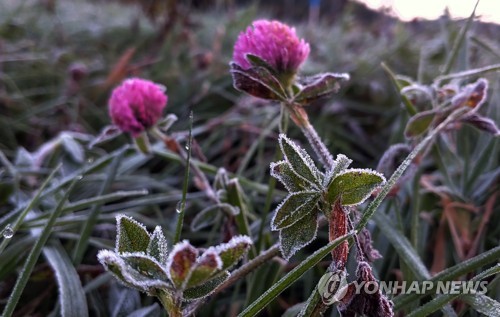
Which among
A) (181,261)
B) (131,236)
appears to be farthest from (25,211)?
(181,261)

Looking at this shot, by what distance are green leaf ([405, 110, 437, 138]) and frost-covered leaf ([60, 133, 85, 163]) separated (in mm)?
638

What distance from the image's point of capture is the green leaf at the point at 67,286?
61 cm

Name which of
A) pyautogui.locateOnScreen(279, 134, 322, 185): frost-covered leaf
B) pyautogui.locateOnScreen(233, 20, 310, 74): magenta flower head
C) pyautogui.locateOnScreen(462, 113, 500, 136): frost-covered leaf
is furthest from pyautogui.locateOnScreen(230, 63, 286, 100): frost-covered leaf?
pyautogui.locateOnScreen(462, 113, 500, 136): frost-covered leaf

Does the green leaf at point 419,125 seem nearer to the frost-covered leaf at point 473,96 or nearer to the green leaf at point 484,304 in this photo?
the frost-covered leaf at point 473,96

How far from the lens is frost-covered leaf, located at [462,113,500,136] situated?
67cm

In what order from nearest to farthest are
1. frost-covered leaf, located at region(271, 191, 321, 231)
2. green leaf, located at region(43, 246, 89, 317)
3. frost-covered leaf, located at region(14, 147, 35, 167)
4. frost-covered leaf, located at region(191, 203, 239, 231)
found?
frost-covered leaf, located at region(271, 191, 321, 231), green leaf, located at region(43, 246, 89, 317), frost-covered leaf, located at region(191, 203, 239, 231), frost-covered leaf, located at region(14, 147, 35, 167)

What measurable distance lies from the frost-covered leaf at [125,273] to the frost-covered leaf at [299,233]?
125 millimetres

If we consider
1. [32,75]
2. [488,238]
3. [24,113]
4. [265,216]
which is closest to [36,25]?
[32,75]

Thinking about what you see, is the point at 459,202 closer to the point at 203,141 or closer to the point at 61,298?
the point at 61,298

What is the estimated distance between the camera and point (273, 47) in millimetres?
625

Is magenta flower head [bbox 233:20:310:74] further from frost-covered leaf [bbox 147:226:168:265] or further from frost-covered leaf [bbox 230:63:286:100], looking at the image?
frost-covered leaf [bbox 147:226:168:265]

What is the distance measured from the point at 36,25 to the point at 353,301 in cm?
205

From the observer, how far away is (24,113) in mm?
1365

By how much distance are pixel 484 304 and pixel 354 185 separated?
0.19 m
